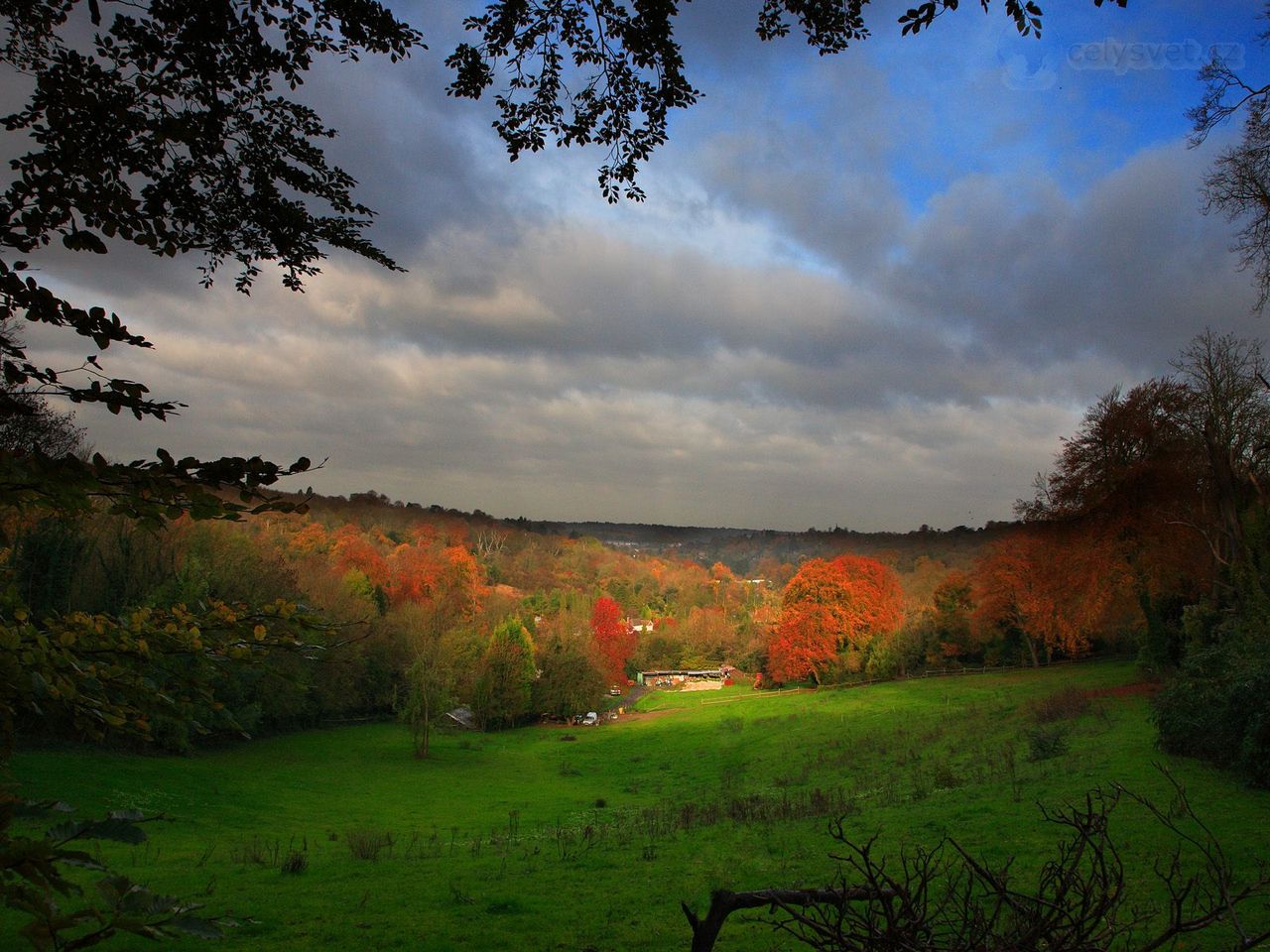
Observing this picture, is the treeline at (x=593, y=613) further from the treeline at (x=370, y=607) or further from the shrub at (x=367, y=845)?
the shrub at (x=367, y=845)

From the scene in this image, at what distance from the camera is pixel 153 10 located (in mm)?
4609

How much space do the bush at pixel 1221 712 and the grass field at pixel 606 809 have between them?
1.90ft

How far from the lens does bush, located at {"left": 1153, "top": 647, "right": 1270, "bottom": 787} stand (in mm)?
13102

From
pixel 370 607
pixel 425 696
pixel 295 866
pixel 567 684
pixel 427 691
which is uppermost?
pixel 295 866

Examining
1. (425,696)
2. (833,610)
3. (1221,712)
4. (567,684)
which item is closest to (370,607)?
(567,684)

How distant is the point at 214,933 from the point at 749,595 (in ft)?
338

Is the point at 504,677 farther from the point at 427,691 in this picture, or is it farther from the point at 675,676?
Result: the point at 675,676

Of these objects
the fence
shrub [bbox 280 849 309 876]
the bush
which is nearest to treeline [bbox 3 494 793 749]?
shrub [bbox 280 849 309 876]

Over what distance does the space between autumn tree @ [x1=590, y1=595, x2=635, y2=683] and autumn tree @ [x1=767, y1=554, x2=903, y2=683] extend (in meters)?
15.6

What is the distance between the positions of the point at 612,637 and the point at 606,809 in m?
44.7

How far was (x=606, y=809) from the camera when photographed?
23766mm

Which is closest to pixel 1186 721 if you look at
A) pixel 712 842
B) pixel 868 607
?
pixel 712 842

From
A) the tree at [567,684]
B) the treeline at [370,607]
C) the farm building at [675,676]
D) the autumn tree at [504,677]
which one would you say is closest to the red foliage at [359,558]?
the treeline at [370,607]

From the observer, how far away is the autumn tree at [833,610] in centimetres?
5112
